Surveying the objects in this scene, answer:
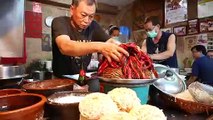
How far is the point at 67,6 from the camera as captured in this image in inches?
161

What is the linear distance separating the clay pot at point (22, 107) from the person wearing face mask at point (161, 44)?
6.98 feet

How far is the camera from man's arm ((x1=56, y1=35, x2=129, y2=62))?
93cm

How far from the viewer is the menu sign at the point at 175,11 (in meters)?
4.30

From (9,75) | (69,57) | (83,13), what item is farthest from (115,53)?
(9,75)

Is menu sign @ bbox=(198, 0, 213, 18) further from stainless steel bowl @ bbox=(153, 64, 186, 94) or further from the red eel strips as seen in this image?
the red eel strips

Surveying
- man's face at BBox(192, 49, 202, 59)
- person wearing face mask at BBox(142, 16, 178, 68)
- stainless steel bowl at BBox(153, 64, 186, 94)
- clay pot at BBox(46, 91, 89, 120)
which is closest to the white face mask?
person wearing face mask at BBox(142, 16, 178, 68)

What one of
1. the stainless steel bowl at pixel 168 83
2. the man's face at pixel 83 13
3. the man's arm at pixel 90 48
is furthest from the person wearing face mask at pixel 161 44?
the man's arm at pixel 90 48

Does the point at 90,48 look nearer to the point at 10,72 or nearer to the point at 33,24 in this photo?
the point at 10,72

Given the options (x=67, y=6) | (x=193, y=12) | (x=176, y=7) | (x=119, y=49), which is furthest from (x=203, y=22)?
(x=119, y=49)

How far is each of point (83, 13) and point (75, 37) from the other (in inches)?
11.1

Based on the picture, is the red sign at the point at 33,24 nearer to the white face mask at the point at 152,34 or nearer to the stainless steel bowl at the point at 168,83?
the white face mask at the point at 152,34

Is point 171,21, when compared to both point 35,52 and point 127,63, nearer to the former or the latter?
point 35,52

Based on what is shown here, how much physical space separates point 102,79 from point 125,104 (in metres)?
0.26

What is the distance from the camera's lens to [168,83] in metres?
1.18
